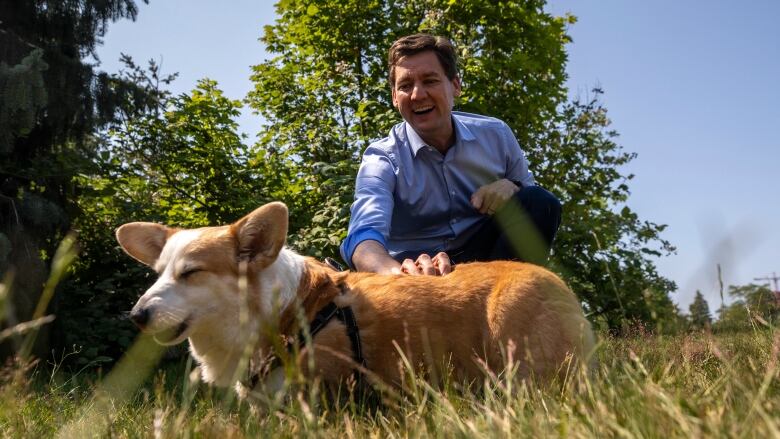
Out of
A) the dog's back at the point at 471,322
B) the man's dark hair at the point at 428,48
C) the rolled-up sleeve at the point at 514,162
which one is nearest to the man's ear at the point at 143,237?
the dog's back at the point at 471,322

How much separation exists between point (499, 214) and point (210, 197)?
4820 millimetres

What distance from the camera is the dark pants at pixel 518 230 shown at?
3961 millimetres

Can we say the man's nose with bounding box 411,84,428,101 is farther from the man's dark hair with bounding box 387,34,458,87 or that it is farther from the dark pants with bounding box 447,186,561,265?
the dark pants with bounding box 447,186,561,265

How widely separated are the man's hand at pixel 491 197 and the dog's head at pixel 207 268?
1483 millimetres

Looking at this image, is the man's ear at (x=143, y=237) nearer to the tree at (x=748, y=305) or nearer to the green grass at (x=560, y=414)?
the green grass at (x=560, y=414)

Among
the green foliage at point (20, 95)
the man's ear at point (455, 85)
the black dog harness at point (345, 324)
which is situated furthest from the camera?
the green foliage at point (20, 95)

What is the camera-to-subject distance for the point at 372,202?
376 cm

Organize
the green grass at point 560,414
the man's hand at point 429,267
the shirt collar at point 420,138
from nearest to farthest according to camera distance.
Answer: the green grass at point 560,414 → the man's hand at point 429,267 → the shirt collar at point 420,138

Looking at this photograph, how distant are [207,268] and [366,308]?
73cm

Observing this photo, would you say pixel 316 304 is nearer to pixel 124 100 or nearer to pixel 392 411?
pixel 392 411

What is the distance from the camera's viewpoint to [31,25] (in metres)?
6.44

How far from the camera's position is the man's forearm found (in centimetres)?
344

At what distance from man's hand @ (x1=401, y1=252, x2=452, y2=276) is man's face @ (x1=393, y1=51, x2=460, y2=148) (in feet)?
3.56

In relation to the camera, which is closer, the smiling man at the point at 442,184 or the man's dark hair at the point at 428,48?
the smiling man at the point at 442,184
